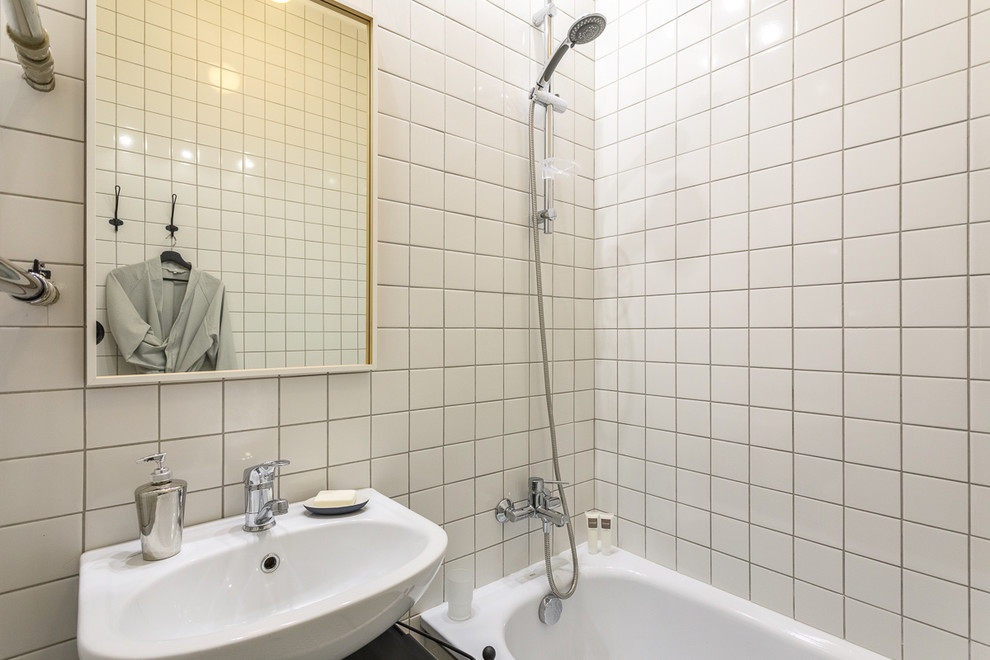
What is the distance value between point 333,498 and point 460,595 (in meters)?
0.47

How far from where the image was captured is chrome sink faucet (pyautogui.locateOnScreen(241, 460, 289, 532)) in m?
0.95

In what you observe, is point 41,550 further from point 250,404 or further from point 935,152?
point 935,152

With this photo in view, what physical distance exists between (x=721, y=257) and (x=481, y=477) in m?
0.96

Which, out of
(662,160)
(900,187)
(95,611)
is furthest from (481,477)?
(900,187)

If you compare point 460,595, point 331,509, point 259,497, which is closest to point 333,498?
point 331,509

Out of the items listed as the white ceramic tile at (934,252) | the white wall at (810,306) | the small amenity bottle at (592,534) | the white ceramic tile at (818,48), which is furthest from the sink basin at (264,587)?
the white ceramic tile at (818,48)

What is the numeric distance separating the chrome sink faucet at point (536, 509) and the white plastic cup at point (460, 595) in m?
0.22

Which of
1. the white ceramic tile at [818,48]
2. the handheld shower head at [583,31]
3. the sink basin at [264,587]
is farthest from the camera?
the handheld shower head at [583,31]

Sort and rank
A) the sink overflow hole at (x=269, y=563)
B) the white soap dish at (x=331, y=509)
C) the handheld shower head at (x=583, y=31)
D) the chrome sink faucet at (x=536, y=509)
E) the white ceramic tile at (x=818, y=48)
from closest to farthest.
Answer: the sink overflow hole at (x=269, y=563), the white soap dish at (x=331, y=509), the white ceramic tile at (x=818, y=48), the handheld shower head at (x=583, y=31), the chrome sink faucet at (x=536, y=509)

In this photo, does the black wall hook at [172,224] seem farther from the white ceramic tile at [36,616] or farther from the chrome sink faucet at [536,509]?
the chrome sink faucet at [536,509]

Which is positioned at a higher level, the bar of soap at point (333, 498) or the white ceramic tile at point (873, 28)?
the white ceramic tile at point (873, 28)

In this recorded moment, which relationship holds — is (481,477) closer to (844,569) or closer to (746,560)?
(746,560)

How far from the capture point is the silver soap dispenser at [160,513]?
82 cm

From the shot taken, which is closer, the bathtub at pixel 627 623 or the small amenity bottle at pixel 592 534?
the bathtub at pixel 627 623
